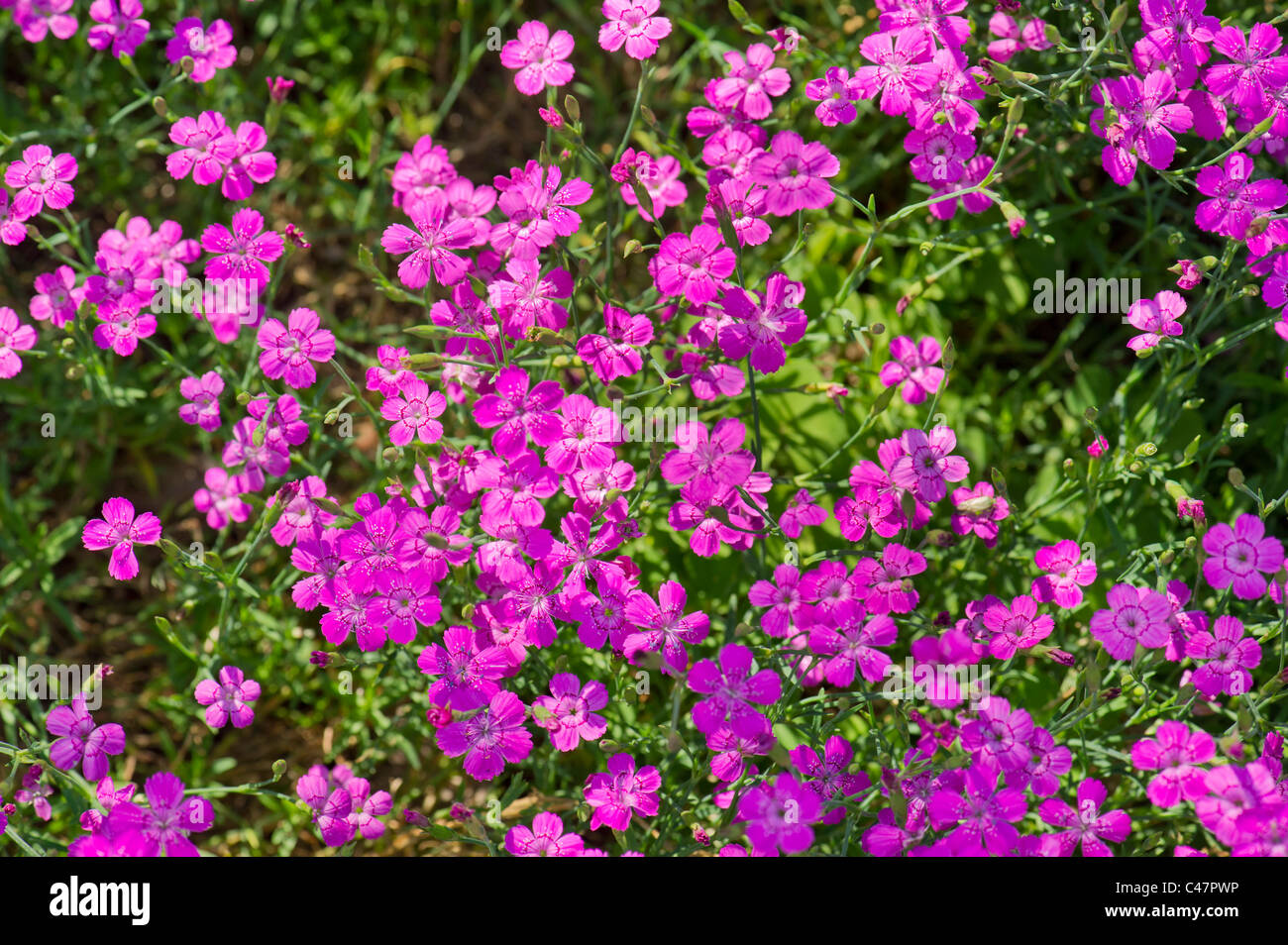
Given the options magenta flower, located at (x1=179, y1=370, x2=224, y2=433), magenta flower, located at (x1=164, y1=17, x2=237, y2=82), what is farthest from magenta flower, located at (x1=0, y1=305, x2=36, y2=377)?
magenta flower, located at (x1=164, y1=17, x2=237, y2=82)

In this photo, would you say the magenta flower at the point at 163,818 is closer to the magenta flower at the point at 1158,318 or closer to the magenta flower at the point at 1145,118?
the magenta flower at the point at 1158,318

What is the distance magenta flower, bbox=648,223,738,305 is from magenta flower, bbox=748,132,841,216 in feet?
0.53

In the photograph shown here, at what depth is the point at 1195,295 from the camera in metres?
2.98

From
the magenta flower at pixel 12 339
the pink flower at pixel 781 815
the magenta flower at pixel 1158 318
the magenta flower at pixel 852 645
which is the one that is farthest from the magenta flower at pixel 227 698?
the magenta flower at pixel 1158 318

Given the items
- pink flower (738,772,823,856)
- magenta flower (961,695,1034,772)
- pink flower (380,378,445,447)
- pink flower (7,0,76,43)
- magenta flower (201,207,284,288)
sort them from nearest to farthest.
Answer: pink flower (738,772,823,856), magenta flower (961,695,1034,772), pink flower (380,378,445,447), magenta flower (201,207,284,288), pink flower (7,0,76,43)

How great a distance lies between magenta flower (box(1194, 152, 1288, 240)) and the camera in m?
2.43

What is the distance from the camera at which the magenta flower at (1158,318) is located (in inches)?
96.6

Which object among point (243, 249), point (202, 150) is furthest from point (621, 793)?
point (202, 150)

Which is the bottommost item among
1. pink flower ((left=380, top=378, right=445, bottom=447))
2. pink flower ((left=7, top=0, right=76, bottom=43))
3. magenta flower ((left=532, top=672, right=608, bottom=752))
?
magenta flower ((left=532, top=672, right=608, bottom=752))

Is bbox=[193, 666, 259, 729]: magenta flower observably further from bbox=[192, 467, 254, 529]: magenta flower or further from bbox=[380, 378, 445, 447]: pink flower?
bbox=[380, 378, 445, 447]: pink flower

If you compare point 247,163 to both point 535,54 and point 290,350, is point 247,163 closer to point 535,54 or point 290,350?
point 290,350

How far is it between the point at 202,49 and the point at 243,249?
619 mm

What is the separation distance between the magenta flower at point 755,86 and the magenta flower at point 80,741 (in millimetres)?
2016
